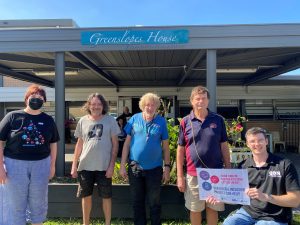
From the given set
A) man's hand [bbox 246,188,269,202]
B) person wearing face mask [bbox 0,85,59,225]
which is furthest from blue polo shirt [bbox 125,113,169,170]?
man's hand [bbox 246,188,269,202]

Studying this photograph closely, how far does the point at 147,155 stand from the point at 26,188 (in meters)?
1.30

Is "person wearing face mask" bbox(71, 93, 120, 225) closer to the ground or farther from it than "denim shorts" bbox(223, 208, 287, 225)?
farther from it

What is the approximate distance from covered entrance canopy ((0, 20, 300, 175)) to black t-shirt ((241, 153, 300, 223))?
2747mm

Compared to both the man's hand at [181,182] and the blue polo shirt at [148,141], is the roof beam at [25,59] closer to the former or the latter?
the blue polo shirt at [148,141]

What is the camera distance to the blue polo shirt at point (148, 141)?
12.4ft

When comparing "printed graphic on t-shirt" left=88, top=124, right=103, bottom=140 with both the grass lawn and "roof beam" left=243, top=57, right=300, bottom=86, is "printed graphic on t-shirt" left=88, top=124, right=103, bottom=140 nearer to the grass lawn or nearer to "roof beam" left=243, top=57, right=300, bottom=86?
the grass lawn

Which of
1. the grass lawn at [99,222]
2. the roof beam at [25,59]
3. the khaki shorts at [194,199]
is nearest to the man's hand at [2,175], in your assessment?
the grass lawn at [99,222]

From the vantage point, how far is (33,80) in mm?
12039

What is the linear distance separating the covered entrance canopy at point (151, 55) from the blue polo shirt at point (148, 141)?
2157 mm

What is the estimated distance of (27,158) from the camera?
3.50m

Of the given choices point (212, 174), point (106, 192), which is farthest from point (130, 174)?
point (212, 174)

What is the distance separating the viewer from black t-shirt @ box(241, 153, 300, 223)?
115 inches

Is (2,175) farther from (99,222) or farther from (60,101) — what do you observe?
(60,101)

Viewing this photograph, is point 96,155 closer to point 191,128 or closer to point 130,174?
point 130,174
